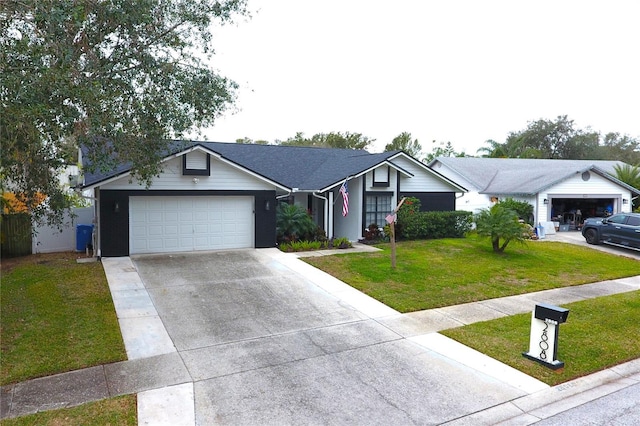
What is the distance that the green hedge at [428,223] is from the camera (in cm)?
1848

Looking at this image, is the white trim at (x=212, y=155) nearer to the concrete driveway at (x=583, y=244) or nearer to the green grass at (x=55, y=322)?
the green grass at (x=55, y=322)

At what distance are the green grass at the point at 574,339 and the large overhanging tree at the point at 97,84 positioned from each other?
24.7 feet

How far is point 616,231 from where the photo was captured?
18.2 meters

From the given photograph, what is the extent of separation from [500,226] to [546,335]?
29.5ft

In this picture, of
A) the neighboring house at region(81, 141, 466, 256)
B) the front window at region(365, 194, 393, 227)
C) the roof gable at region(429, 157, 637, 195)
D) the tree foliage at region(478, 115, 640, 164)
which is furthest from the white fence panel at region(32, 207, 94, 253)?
the tree foliage at region(478, 115, 640, 164)

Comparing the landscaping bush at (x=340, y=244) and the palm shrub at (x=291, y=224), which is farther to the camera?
the palm shrub at (x=291, y=224)

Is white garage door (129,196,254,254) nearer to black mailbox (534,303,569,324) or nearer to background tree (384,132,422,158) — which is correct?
black mailbox (534,303,569,324)

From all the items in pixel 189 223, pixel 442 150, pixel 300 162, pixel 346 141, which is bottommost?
pixel 189 223

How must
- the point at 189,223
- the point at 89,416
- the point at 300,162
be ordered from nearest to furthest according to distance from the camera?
the point at 89,416
the point at 189,223
the point at 300,162

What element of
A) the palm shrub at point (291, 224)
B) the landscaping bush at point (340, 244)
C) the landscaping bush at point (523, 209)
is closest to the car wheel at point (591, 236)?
the landscaping bush at point (523, 209)

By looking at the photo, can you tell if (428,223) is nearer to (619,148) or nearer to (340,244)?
(340,244)

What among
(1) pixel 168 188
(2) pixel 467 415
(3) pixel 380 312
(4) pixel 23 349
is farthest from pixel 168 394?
(1) pixel 168 188

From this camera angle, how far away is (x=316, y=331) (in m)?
8.27

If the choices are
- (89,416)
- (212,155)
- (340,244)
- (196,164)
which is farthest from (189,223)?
(89,416)
